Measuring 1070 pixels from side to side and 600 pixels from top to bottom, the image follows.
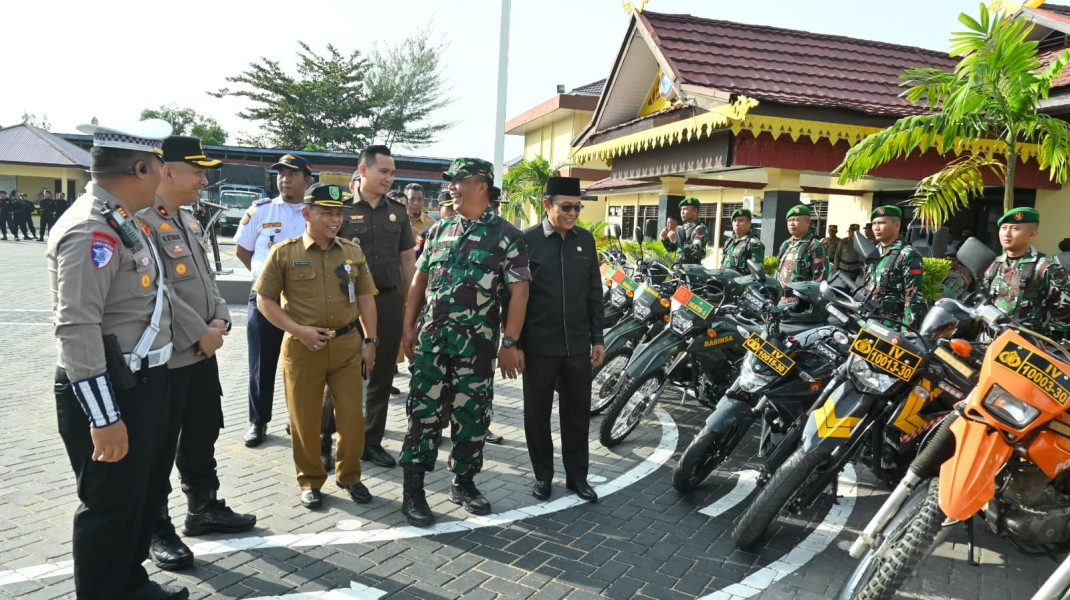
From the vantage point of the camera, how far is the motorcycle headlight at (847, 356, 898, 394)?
3240mm

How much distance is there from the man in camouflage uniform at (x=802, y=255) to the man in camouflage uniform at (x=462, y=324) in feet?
15.7

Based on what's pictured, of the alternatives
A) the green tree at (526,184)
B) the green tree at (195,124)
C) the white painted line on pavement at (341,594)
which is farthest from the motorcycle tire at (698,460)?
the green tree at (195,124)

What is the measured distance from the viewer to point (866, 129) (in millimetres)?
8562

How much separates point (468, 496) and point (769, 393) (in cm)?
179

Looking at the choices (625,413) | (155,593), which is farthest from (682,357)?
(155,593)

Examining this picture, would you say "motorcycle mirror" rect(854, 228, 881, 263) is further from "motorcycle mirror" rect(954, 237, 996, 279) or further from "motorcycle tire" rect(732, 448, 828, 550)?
"motorcycle tire" rect(732, 448, 828, 550)

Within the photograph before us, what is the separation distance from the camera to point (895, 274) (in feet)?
20.2

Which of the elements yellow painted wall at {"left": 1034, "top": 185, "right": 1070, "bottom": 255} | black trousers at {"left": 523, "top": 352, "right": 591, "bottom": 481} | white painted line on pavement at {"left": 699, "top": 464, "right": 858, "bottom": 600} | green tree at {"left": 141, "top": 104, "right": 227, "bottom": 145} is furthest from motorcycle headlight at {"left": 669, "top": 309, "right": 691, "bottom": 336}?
green tree at {"left": 141, "top": 104, "right": 227, "bottom": 145}

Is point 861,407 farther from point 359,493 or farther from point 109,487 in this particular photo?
point 109,487

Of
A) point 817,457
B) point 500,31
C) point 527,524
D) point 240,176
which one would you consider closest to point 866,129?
point 500,31

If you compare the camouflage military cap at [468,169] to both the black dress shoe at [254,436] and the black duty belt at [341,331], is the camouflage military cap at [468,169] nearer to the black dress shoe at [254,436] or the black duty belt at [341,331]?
the black duty belt at [341,331]

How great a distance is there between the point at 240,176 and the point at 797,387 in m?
31.1

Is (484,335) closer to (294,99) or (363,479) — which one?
(363,479)

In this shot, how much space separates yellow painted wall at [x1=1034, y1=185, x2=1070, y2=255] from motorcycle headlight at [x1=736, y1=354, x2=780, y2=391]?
887 cm
